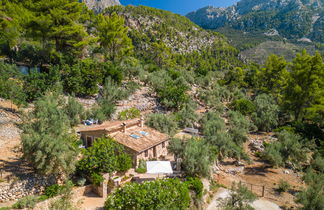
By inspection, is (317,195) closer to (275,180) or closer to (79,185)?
(275,180)

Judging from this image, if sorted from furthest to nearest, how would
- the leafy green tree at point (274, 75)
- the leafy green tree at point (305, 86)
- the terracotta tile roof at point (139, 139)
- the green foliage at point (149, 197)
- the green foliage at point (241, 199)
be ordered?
the leafy green tree at point (274, 75) < the leafy green tree at point (305, 86) < the terracotta tile roof at point (139, 139) < the green foliage at point (241, 199) < the green foliage at point (149, 197)

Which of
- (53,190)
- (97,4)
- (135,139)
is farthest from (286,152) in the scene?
(97,4)

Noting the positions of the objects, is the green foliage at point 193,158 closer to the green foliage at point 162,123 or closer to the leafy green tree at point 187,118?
the green foliage at point 162,123

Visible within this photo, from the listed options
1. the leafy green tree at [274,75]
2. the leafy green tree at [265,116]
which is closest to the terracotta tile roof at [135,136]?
the leafy green tree at [265,116]

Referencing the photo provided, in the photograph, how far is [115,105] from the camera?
25.4 metres

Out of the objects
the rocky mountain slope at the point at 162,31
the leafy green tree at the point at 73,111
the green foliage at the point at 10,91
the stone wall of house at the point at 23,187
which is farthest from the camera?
the rocky mountain slope at the point at 162,31

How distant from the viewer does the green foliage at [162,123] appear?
21.3 metres

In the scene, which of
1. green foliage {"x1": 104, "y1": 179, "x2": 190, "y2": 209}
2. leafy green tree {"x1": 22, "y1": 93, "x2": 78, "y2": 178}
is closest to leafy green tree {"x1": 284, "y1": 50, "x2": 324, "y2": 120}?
green foliage {"x1": 104, "y1": 179, "x2": 190, "y2": 209}

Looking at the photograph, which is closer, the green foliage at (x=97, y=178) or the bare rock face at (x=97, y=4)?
the green foliage at (x=97, y=178)

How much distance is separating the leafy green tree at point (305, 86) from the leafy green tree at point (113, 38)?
2722cm

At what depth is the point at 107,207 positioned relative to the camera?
35.3 ft

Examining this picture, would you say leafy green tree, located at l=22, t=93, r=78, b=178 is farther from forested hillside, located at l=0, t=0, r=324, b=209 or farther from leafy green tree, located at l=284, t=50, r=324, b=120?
leafy green tree, located at l=284, t=50, r=324, b=120

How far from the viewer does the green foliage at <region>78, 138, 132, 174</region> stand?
42.4 feet

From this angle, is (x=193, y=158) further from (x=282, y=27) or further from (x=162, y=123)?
(x=282, y=27)
